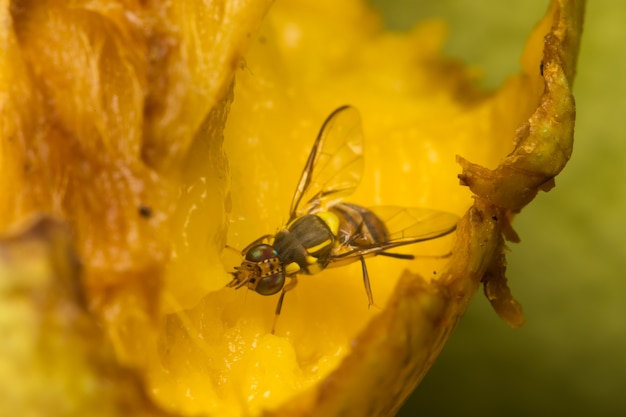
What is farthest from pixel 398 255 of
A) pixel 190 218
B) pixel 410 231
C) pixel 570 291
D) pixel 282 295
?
pixel 570 291

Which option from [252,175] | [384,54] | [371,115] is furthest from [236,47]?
[384,54]

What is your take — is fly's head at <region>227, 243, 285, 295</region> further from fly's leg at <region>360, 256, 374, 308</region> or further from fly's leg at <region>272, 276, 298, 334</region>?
fly's leg at <region>360, 256, 374, 308</region>

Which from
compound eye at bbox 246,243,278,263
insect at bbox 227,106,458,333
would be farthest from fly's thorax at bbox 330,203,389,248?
compound eye at bbox 246,243,278,263

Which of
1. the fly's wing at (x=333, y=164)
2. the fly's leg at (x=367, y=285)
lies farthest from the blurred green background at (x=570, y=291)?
the fly's leg at (x=367, y=285)

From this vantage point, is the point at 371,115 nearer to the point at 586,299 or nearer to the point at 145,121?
the point at 586,299

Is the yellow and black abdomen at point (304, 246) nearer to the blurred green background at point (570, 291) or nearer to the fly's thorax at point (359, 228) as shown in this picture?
the fly's thorax at point (359, 228)

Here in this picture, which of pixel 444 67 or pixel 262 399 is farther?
pixel 444 67
